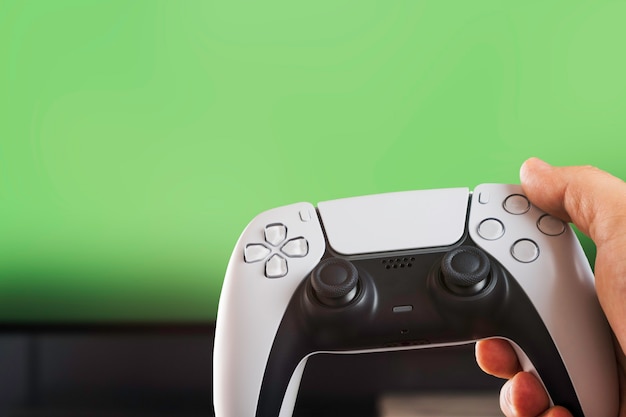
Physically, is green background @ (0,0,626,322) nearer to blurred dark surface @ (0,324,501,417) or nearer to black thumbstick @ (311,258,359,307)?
blurred dark surface @ (0,324,501,417)

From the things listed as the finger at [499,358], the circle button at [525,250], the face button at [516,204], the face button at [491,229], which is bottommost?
the finger at [499,358]

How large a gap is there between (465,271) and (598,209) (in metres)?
0.15

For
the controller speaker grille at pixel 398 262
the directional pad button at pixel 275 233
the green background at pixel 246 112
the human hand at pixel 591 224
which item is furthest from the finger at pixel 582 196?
the green background at pixel 246 112

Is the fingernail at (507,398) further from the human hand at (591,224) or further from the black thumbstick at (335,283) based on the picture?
the black thumbstick at (335,283)

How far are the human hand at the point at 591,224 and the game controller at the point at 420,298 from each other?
0.02 metres

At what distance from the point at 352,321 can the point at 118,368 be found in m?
0.64

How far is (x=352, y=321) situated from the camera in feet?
2.13

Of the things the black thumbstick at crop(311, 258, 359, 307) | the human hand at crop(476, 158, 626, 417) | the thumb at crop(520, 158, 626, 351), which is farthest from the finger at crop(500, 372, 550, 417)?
the black thumbstick at crop(311, 258, 359, 307)

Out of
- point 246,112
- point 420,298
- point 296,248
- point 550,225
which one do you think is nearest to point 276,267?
point 296,248

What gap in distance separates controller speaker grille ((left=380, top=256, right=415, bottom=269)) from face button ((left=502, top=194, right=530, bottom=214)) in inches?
4.1

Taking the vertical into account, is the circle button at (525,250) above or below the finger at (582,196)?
below

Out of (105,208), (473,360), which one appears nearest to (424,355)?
(473,360)

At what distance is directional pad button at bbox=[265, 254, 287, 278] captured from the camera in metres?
Answer: 0.68

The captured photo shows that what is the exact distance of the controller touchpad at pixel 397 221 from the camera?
0.68 metres
